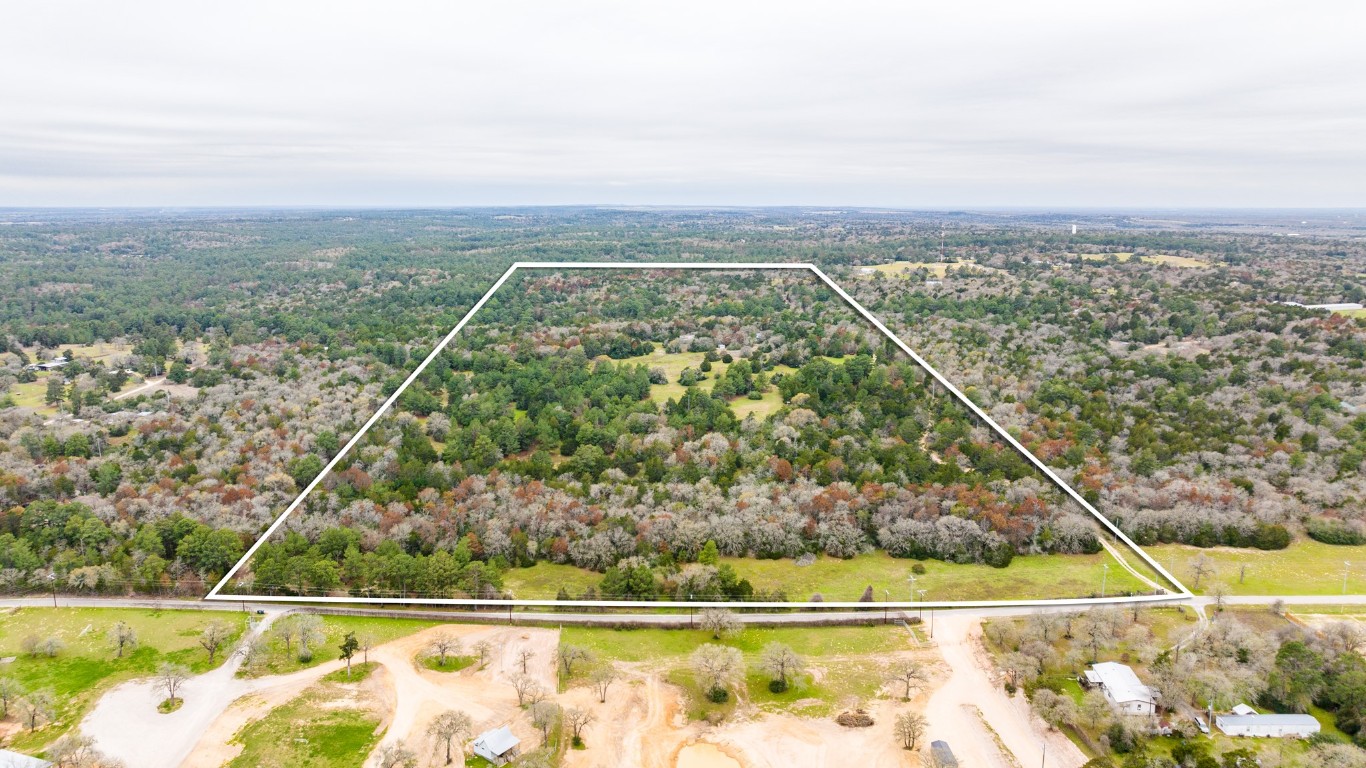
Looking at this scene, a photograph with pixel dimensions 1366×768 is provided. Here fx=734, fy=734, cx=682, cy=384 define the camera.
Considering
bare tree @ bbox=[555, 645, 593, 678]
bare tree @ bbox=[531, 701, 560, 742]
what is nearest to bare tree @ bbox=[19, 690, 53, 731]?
bare tree @ bbox=[531, 701, 560, 742]

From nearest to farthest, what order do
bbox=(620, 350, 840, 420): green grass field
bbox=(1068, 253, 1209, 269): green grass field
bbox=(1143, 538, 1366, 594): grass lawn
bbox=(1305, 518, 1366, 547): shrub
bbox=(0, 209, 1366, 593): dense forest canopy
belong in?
1. bbox=(1143, 538, 1366, 594): grass lawn
2. bbox=(0, 209, 1366, 593): dense forest canopy
3. bbox=(1305, 518, 1366, 547): shrub
4. bbox=(620, 350, 840, 420): green grass field
5. bbox=(1068, 253, 1209, 269): green grass field

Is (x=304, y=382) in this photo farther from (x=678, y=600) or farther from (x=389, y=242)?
(x=389, y=242)

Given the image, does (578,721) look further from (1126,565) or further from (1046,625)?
(1046,625)

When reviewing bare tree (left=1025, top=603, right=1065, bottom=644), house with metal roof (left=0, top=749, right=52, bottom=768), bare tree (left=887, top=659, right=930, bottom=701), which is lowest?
bare tree (left=887, top=659, right=930, bottom=701)

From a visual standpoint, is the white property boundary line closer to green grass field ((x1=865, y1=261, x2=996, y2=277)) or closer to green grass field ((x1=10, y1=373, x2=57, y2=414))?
green grass field ((x1=865, y1=261, x2=996, y2=277))

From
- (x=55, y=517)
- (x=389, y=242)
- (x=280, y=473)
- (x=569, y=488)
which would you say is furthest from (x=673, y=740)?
(x=389, y=242)

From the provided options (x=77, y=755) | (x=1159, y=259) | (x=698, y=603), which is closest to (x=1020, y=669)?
(x=698, y=603)
